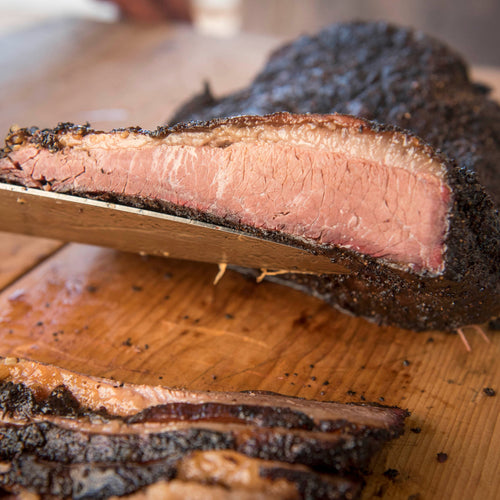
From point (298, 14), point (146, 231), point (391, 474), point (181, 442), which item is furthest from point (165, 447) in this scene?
point (298, 14)

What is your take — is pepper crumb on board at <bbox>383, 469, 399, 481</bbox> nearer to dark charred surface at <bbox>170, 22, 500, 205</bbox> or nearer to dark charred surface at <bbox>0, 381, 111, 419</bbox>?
dark charred surface at <bbox>0, 381, 111, 419</bbox>

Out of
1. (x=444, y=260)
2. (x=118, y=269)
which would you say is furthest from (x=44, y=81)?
(x=444, y=260)

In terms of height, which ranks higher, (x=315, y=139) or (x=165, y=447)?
(x=315, y=139)

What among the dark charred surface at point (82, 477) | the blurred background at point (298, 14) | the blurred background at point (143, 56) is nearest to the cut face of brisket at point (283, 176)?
the dark charred surface at point (82, 477)

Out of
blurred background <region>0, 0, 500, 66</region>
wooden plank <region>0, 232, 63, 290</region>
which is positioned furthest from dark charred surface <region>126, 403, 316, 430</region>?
blurred background <region>0, 0, 500, 66</region>

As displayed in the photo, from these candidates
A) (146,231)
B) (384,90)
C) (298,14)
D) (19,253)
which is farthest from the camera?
(298,14)

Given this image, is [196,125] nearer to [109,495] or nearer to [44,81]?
[109,495]

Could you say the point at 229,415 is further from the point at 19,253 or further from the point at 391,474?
the point at 19,253
